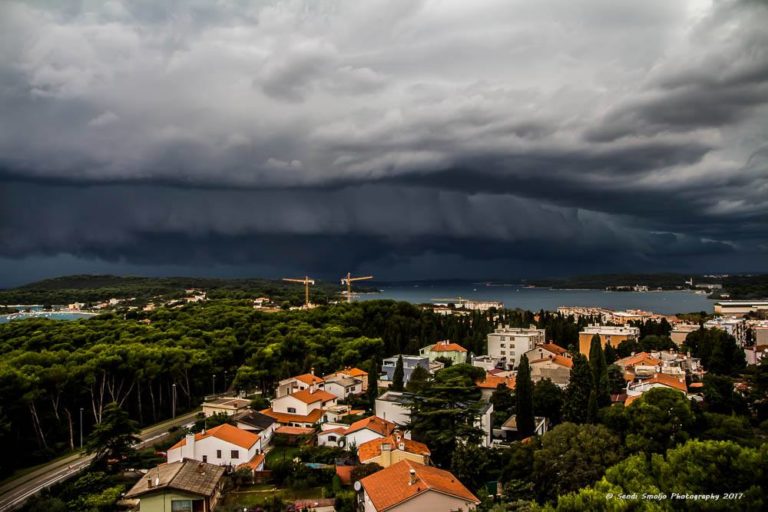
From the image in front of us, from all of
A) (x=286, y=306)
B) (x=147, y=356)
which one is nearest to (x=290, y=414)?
(x=147, y=356)

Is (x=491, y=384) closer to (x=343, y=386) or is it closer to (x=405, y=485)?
(x=343, y=386)

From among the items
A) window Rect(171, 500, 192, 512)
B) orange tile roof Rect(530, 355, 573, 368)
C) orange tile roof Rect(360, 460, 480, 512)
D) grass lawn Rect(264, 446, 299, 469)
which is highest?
orange tile roof Rect(360, 460, 480, 512)

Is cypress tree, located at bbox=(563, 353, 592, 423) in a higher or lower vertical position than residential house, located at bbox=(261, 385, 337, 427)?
higher

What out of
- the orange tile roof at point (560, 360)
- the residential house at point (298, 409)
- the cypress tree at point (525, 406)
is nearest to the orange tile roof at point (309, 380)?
the residential house at point (298, 409)

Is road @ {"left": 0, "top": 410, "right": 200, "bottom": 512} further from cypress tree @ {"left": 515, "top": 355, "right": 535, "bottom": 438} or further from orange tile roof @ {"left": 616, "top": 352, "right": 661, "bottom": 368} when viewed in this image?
orange tile roof @ {"left": 616, "top": 352, "right": 661, "bottom": 368}

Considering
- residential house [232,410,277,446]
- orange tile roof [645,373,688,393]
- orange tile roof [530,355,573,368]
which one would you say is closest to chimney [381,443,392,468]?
residential house [232,410,277,446]

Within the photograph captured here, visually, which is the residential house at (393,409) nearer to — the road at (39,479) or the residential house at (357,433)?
the residential house at (357,433)

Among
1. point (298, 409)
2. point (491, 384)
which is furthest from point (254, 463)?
point (491, 384)
